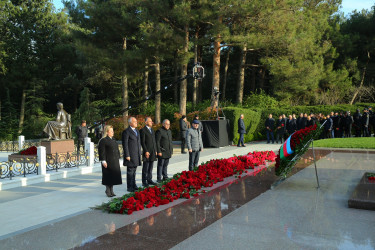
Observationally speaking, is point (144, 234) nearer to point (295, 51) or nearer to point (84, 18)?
point (295, 51)

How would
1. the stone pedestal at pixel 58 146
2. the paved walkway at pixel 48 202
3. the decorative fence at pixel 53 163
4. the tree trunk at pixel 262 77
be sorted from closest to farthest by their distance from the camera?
the paved walkway at pixel 48 202, the decorative fence at pixel 53 163, the stone pedestal at pixel 58 146, the tree trunk at pixel 262 77

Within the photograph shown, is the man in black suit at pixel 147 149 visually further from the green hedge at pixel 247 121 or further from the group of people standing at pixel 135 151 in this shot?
the green hedge at pixel 247 121

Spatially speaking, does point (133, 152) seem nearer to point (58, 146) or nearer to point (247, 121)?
point (58, 146)

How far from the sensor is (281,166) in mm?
7914

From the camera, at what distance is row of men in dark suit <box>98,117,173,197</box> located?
749cm

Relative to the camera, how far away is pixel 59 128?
1358 centimetres

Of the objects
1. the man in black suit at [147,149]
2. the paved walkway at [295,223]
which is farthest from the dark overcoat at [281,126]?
the man in black suit at [147,149]

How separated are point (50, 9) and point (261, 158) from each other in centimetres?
3510

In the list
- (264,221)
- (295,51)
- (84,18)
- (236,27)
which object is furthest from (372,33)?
(264,221)

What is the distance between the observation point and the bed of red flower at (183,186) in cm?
629

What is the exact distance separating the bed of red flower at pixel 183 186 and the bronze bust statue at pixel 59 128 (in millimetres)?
6764

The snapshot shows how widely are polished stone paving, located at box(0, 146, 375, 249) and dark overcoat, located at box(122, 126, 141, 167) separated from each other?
90 cm

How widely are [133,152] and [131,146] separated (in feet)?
0.49

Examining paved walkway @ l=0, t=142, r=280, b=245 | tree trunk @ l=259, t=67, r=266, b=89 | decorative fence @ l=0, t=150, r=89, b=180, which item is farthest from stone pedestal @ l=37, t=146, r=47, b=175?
tree trunk @ l=259, t=67, r=266, b=89
